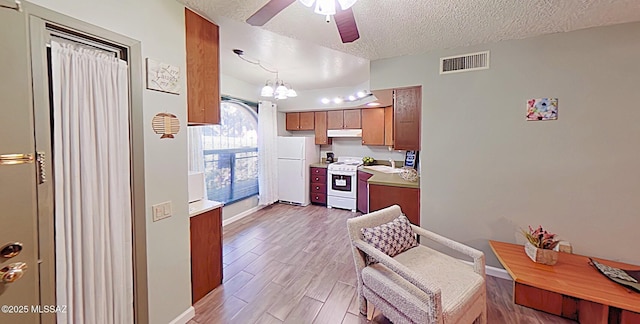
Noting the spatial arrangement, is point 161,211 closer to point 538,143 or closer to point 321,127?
point 538,143

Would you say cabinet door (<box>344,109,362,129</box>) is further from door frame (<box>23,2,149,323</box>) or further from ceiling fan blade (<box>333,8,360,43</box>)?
door frame (<box>23,2,149,323</box>)

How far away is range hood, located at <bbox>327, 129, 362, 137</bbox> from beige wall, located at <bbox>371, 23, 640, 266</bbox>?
228 cm

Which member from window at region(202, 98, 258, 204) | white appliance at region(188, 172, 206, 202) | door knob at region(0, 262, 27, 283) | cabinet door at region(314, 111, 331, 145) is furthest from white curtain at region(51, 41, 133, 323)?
cabinet door at region(314, 111, 331, 145)

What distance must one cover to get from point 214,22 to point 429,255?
104 inches

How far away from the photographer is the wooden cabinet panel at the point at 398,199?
2959 mm

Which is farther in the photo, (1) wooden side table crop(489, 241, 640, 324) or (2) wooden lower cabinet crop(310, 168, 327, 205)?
(2) wooden lower cabinet crop(310, 168, 327, 205)

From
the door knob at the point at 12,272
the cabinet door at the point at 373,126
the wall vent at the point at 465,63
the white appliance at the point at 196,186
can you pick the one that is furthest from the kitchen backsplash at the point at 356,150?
the door knob at the point at 12,272

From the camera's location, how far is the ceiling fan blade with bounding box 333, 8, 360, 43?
1399 millimetres

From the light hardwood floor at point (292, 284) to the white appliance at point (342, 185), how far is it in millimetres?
1034

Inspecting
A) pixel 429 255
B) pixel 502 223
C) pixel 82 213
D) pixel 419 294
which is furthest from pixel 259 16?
pixel 502 223

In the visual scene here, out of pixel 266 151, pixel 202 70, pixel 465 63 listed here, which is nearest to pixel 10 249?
pixel 202 70

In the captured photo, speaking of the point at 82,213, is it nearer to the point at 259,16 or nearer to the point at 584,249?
the point at 259,16

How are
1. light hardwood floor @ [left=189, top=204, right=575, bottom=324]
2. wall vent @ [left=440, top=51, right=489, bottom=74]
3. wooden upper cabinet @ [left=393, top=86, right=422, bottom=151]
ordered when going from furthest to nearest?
wooden upper cabinet @ [left=393, top=86, right=422, bottom=151] < wall vent @ [left=440, top=51, right=489, bottom=74] < light hardwood floor @ [left=189, top=204, right=575, bottom=324]

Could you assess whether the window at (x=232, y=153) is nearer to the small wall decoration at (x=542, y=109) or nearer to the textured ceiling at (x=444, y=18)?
the textured ceiling at (x=444, y=18)
